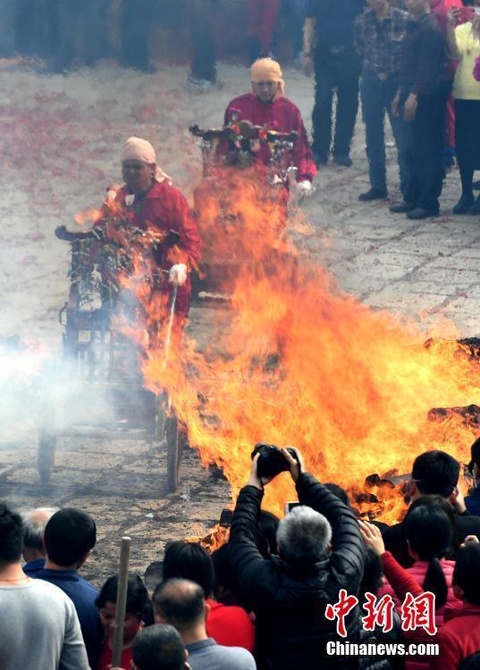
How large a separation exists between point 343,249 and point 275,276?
2033 mm

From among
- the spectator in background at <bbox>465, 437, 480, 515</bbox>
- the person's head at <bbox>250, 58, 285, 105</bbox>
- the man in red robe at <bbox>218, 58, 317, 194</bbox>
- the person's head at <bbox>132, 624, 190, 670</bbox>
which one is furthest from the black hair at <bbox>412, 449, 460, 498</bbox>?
the person's head at <bbox>250, 58, 285, 105</bbox>

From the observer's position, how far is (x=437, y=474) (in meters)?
6.60

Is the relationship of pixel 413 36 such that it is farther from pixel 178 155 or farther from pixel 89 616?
pixel 89 616

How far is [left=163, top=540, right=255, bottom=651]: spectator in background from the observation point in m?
5.39

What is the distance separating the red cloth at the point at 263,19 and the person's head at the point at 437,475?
14090 mm

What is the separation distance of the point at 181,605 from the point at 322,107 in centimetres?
1265

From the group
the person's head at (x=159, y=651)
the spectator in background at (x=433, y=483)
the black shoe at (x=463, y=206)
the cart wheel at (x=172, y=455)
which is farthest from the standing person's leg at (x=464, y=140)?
the person's head at (x=159, y=651)

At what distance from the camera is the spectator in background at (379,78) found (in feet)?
50.9

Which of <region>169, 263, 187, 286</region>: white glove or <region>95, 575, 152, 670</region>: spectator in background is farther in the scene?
<region>169, 263, 187, 286</region>: white glove

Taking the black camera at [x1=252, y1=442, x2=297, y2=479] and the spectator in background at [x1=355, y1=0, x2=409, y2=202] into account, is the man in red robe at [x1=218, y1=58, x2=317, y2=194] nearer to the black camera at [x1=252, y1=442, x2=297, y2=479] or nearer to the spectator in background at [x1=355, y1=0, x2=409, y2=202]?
the spectator in background at [x1=355, y1=0, x2=409, y2=202]

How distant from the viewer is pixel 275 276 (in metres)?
13.2

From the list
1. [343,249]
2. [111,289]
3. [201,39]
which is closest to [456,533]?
[111,289]

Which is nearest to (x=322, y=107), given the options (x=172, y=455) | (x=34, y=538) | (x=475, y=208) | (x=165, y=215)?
(x=475, y=208)

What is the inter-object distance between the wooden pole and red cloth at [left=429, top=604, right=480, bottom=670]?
4.02 ft
